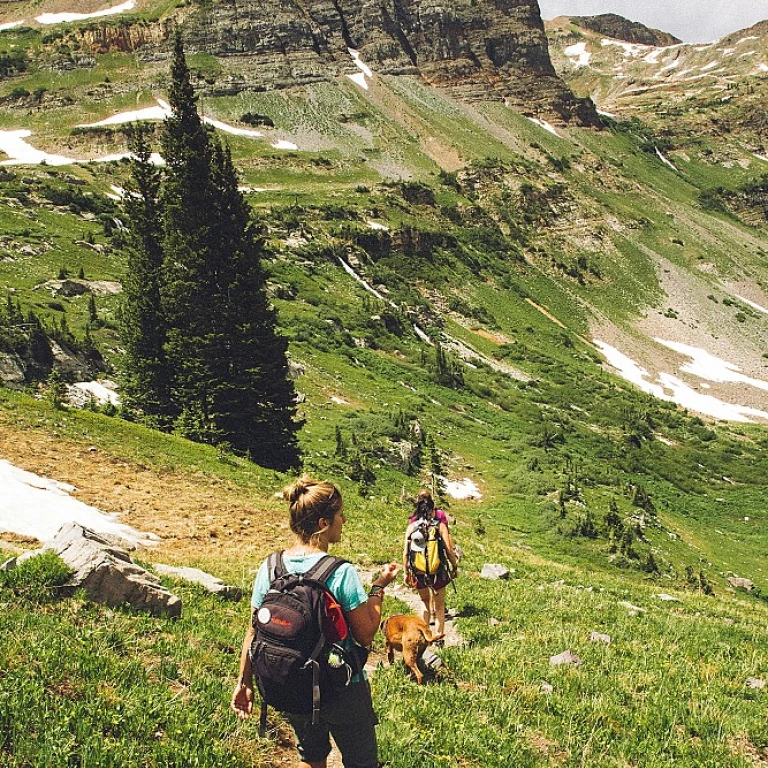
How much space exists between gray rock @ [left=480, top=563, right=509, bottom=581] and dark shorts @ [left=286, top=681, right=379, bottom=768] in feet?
31.3

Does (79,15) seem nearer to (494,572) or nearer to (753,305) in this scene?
(753,305)

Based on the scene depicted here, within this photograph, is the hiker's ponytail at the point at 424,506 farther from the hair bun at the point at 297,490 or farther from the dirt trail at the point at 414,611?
the hair bun at the point at 297,490

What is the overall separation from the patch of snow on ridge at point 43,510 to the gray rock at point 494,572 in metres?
7.21

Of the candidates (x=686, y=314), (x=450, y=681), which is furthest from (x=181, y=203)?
(x=686, y=314)

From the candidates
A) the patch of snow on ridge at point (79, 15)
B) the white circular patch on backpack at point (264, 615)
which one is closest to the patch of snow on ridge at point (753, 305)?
the white circular patch on backpack at point (264, 615)

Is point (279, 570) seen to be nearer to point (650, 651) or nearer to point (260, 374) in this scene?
point (650, 651)

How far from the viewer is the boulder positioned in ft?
20.0

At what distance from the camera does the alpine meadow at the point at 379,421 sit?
5484 millimetres

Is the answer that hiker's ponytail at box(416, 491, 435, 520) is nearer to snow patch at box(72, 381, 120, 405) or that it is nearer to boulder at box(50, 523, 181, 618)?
boulder at box(50, 523, 181, 618)

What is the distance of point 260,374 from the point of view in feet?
71.8

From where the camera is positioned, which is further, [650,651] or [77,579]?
[650,651]

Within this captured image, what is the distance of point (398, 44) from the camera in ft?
470

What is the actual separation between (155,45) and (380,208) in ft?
287

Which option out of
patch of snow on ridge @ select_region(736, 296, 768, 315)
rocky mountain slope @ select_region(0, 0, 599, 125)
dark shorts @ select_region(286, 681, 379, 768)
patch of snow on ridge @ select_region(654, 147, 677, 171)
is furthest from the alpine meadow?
patch of snow on ridge @ select_region(654, 147, 677, 171)
